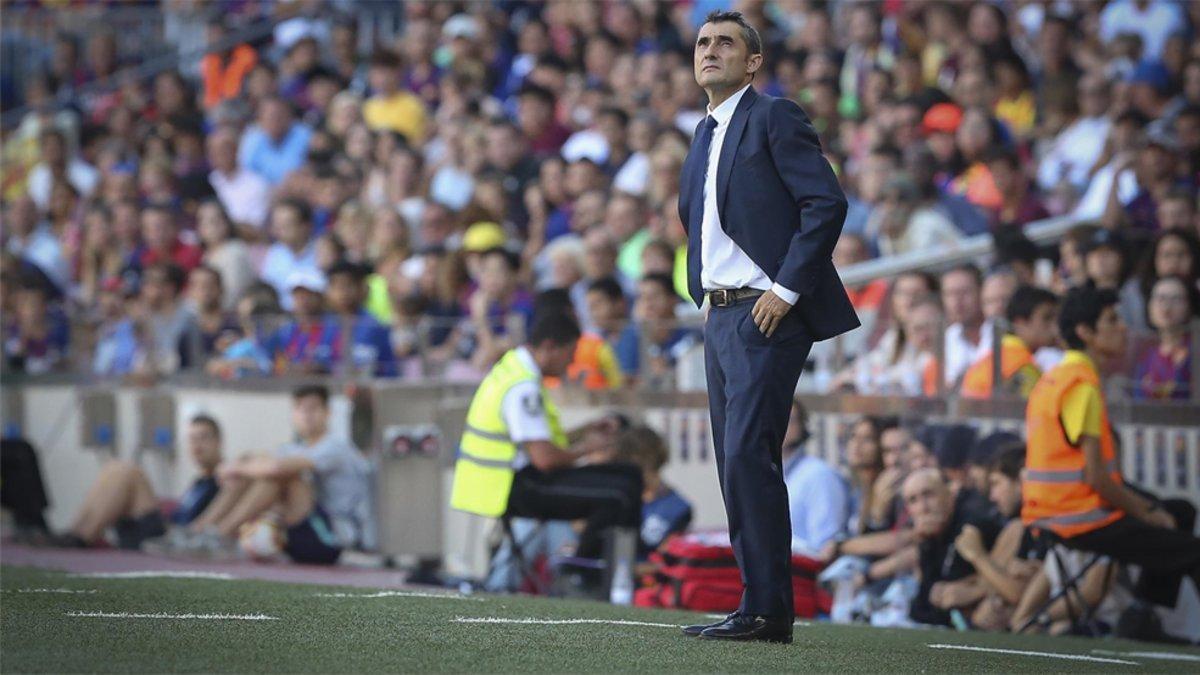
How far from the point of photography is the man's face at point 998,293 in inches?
493

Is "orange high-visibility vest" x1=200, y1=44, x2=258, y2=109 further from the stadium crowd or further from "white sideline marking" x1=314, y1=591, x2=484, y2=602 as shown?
"white sideline marking" x1=314, y1=591, x2=484, y2=602

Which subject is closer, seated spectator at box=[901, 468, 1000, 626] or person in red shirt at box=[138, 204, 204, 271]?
seated spectator at box=[901, 468, 1000, 626]

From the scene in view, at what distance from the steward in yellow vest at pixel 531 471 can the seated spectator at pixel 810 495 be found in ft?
3.03

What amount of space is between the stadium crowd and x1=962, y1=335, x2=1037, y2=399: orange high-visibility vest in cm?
2

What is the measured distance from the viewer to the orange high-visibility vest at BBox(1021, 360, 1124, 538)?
34.4 feet

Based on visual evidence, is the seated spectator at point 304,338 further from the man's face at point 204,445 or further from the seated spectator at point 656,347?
the seated spectator at point 656,347

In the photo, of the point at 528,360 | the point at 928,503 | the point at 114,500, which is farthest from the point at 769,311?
the point at 114,500

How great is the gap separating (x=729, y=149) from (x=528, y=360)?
448cm

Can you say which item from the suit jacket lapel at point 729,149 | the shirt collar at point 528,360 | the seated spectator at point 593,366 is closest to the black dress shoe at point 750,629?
the suit jacket lapel at point 729,149

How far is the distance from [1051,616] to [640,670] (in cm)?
478

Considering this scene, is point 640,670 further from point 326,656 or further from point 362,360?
point 362,360

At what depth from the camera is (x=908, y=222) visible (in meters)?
14.6

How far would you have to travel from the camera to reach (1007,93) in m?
16.8

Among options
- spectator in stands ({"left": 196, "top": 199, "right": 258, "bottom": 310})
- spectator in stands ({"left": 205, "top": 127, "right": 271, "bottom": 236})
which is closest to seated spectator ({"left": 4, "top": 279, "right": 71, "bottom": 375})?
spectator in stands ({"left": 196, "top": 199, "right": 258, "bottom": 310})
